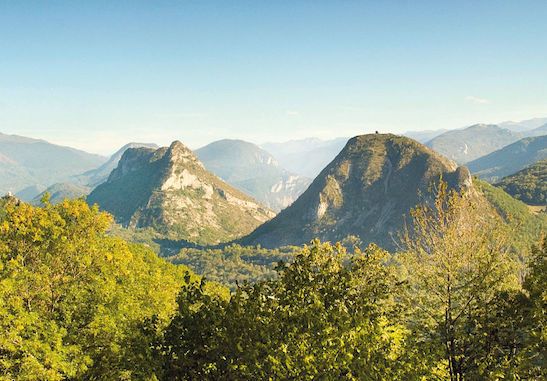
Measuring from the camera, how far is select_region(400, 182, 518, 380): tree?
2284cm

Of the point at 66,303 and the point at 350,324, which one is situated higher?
the point at 350,324

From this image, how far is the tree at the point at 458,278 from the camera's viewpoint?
22.8 meters

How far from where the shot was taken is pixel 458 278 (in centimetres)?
2370

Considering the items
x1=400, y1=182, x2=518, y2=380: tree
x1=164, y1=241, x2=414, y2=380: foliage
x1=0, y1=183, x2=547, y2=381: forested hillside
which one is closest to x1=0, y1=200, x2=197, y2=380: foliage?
x1=0, y1=183, x2=547, y2=381: forested hillside

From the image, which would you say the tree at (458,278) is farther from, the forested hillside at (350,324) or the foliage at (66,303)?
the foliage at (66,303)

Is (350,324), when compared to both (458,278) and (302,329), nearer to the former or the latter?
(302,329)

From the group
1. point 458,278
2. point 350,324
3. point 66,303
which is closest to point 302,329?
point 350,324

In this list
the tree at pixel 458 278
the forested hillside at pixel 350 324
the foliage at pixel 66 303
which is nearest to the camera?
the forested hillside at pixel 350 324

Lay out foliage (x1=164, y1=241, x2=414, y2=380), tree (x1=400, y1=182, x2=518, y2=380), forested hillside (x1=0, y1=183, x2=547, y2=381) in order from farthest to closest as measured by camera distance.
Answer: tree (x1=400, y1=182, x2=518, y2=380) < forested hillside (x1=0, y1=183, x2=547, y2=381) < foliage (x1=164, y1=241, x2=414, y2=380)

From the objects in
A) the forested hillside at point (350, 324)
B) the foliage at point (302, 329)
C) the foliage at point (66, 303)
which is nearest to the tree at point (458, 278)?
the forested hillside at point (350, 324)

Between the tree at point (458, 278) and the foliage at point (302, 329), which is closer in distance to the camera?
the foliage at point (302, 329)

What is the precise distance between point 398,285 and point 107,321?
20176 millimetres

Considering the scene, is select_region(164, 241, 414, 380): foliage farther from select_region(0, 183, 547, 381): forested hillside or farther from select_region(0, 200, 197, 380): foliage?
select_region(0, 200, 197, 380): foliage

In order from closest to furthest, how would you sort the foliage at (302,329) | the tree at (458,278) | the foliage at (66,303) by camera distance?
1. the foliage at (302,329)
2. the tree at (458,278)
3. the foliage at (66,303)
